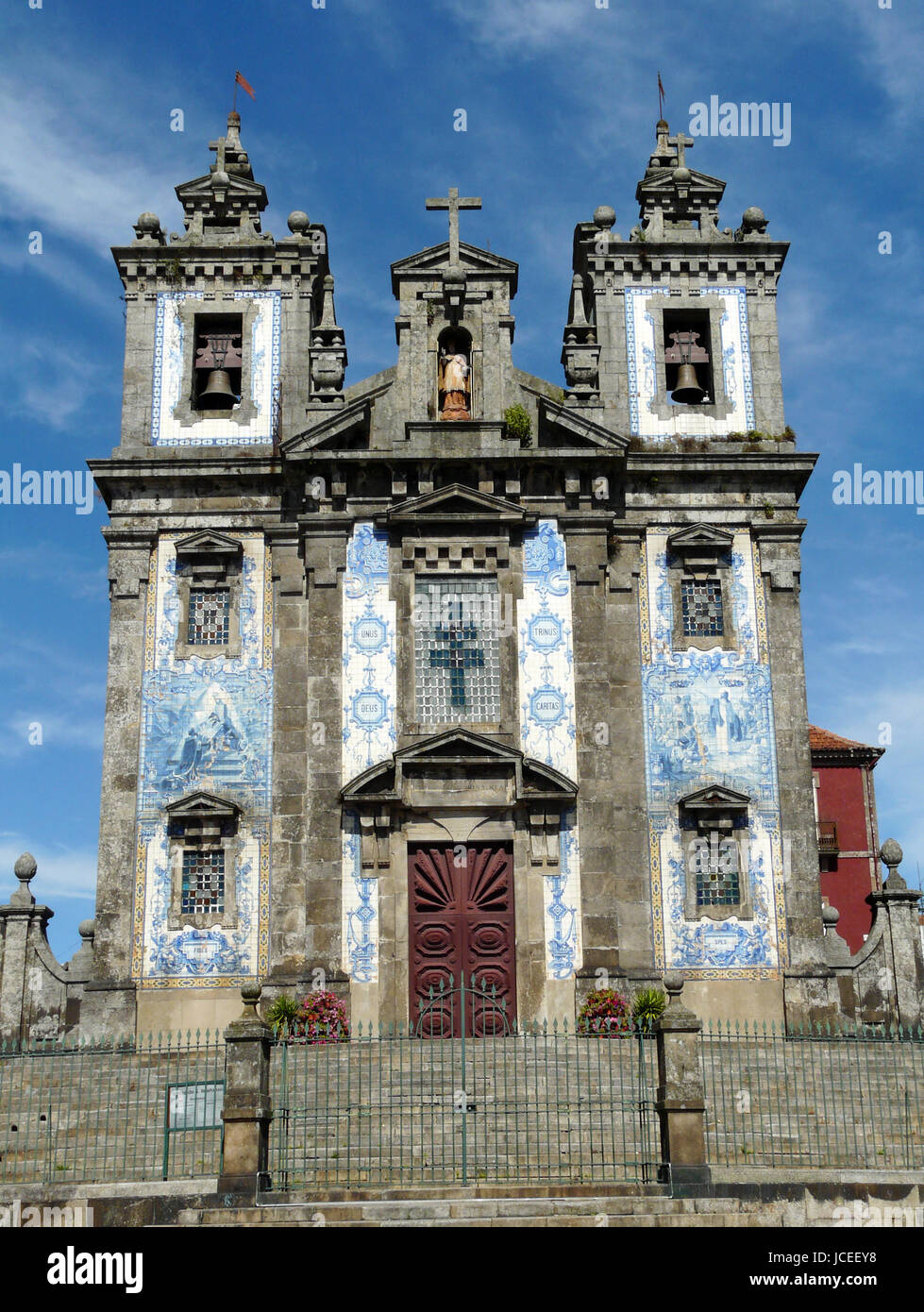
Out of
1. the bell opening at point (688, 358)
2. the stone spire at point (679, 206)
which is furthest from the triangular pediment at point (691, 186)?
the bell opening at point (688, 358)

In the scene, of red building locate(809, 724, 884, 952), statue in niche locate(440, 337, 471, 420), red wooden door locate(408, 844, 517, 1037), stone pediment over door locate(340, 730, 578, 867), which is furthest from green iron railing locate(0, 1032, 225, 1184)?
red building locate(809, 724, 884, 952)

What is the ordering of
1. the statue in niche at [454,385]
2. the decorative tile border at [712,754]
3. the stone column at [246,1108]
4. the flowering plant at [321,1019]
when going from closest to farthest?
the stone column at [246,1108] < the flowering plant at [321,1019] < the decorative tile border at [712,754] < the statue in niche at [454,385]

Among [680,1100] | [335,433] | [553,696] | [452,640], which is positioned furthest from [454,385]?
[680,1100]

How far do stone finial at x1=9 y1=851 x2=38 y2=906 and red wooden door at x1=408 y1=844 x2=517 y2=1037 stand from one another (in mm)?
5892

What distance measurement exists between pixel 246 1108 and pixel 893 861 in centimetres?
1280

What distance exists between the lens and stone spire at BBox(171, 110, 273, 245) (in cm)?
2708

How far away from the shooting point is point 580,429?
25.0m

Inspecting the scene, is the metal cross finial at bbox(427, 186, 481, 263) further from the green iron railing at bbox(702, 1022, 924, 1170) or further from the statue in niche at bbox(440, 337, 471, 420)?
the green iron railing at bbox(702, 1022, 924, 1170)

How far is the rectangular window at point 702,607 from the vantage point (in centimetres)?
2503

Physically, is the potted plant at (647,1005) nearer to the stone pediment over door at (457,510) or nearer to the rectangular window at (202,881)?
the rectangular window at (202,881)

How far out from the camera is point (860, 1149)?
16469mm

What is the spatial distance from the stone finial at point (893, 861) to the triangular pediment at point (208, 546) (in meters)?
11.4
